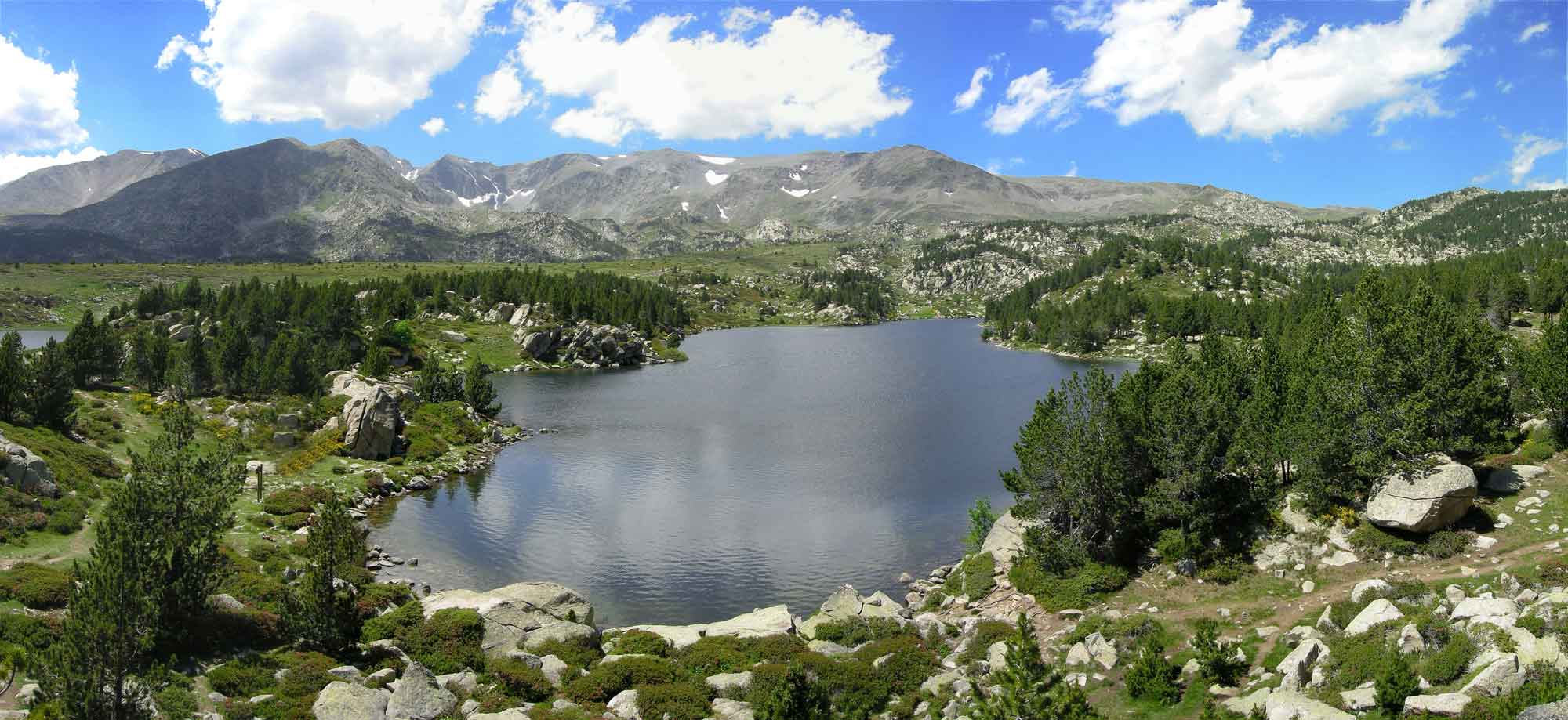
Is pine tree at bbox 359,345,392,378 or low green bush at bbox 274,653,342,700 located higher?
pine tree at bbox 359,345,392,378

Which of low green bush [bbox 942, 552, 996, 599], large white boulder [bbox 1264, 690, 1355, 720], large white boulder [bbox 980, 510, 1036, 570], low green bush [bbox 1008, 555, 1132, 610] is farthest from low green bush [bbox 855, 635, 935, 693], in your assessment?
large white boulder [bbox 1264, 690, 1355, 720]

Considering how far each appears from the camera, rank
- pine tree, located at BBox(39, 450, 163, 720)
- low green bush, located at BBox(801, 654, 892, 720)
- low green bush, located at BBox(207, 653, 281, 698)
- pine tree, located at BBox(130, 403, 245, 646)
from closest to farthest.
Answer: pine tree, located at BBox(39, 450, 163, 720) < low green bush, located at BBox(207, 653, 281, 698) < pine tree, located at BBox(130, 403, 245, 646) < low green bush, located at BBox(801, 654, 892, 720)

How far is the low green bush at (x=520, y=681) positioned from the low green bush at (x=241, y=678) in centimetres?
811

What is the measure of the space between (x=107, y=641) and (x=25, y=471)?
1268 inches

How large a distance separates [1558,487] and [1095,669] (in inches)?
1149

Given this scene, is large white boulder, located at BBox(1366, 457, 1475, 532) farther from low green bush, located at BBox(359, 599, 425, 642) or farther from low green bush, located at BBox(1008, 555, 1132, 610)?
low green bush, located at BBox(359, 599, 425, 642)

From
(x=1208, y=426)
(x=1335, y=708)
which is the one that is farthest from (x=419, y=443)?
(x=1335, y=708)

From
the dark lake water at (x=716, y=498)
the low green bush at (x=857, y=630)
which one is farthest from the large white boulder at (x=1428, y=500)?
the dark lake water at (x=716, y=498)

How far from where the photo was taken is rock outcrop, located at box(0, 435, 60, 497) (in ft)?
144

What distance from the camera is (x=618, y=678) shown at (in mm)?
32500

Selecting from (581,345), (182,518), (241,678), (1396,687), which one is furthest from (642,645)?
(581,345)

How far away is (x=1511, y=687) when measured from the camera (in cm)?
2105

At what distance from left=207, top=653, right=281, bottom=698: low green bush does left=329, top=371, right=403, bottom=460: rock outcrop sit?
5061 cm

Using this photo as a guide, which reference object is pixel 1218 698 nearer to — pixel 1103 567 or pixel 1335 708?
pixel 1335 708
